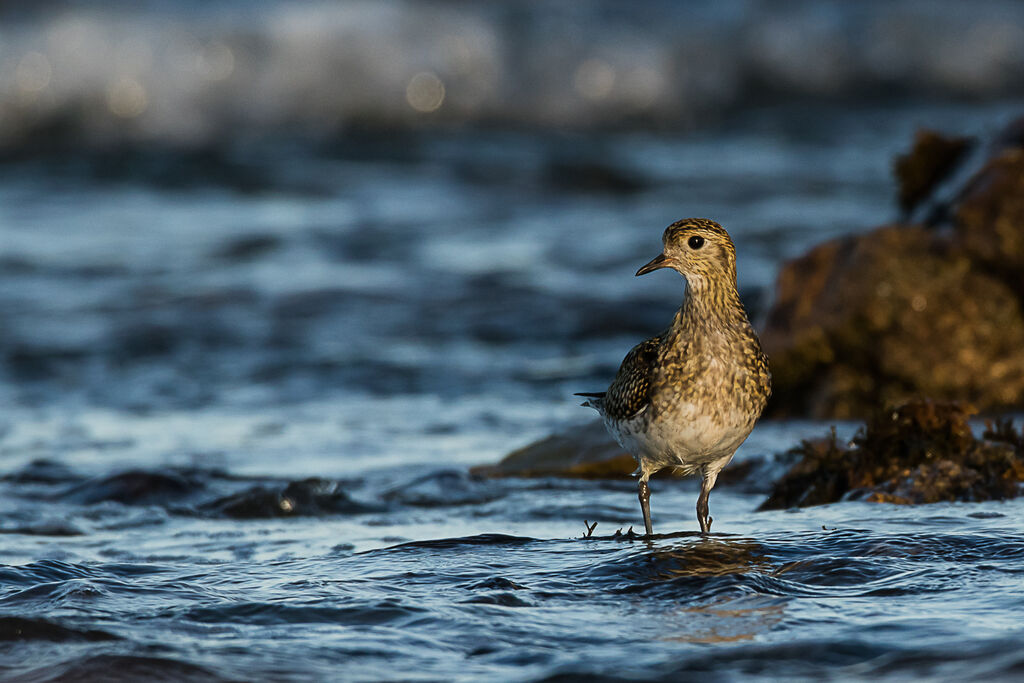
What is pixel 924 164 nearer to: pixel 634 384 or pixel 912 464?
pixel 912 464

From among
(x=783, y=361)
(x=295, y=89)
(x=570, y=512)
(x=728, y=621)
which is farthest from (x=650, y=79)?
(x=728, y=621)

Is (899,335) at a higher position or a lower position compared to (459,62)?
lower

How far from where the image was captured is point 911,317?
845cm

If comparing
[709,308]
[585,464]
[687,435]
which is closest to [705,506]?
[687,435]

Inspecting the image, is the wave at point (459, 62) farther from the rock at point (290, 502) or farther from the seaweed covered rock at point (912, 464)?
the seaweed covered rock at point (912, 464)

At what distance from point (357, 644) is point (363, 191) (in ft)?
49.2

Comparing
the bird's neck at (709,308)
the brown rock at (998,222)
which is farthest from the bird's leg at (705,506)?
the brown rock at (998,222)

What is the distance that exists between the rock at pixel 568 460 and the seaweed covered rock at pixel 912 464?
1.16 metres

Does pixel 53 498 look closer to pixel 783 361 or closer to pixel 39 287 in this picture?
pixel 783 361

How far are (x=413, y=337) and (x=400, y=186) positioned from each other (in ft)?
24.1

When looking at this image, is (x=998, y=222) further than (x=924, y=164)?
No

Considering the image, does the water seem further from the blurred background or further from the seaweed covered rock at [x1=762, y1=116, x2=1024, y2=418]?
the seaweed covered rock at [x1=762, y1=116, x2=1024, y2=418]

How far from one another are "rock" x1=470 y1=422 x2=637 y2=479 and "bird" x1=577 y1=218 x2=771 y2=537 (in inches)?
70.4

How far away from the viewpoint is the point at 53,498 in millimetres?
7352
